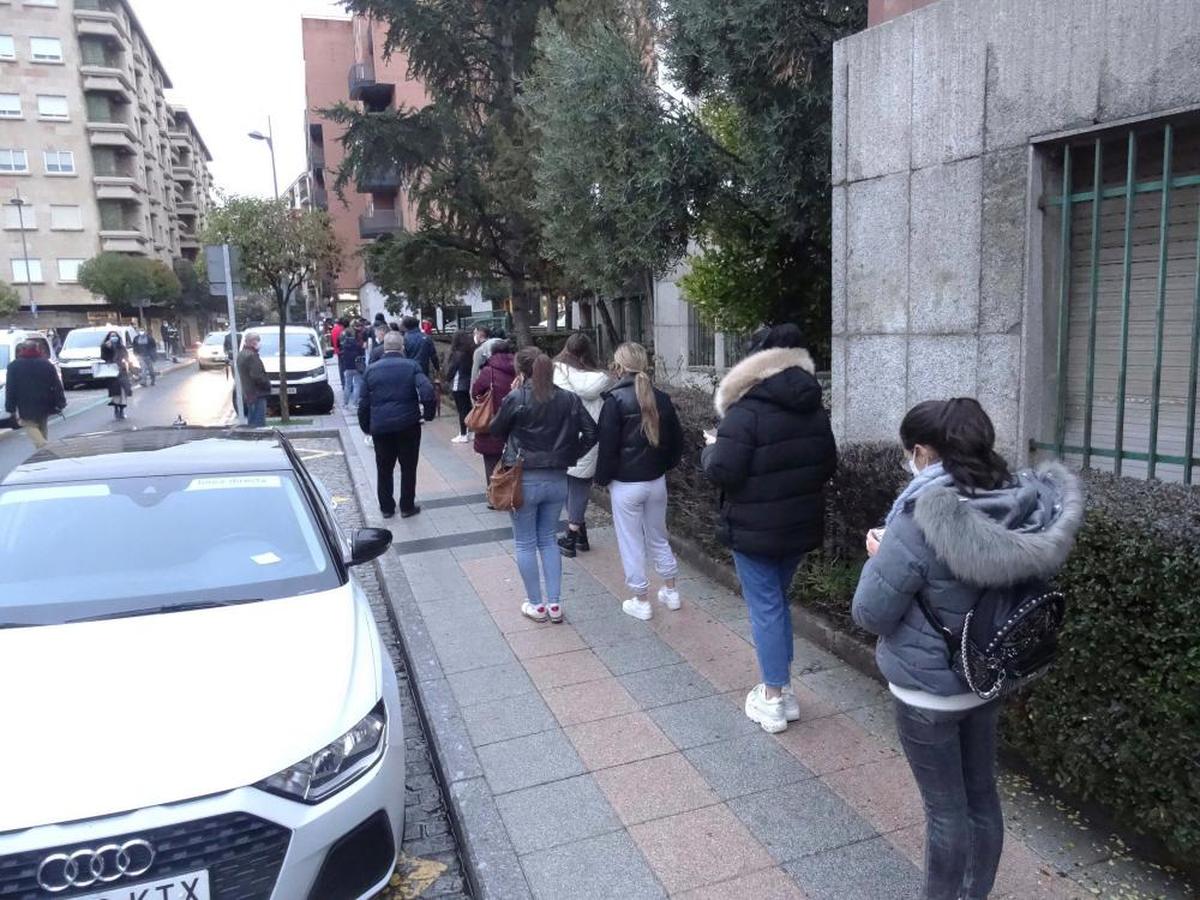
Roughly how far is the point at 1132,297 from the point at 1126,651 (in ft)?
7.49

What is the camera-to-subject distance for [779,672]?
13.4 ft

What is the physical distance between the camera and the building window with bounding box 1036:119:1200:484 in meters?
4.09

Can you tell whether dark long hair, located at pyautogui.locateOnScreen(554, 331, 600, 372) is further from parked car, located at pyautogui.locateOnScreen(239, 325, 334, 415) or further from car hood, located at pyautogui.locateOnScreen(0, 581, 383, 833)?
parked car, located at pyautogui.locateOnScreen(239, 325, 334, 415)

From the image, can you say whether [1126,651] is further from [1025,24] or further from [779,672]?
[1025,24]

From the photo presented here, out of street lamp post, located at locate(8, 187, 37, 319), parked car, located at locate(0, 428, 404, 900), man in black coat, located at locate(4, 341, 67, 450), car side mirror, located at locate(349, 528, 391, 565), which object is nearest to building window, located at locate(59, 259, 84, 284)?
street lamp post, located at locate(8, 187, 37, 319)

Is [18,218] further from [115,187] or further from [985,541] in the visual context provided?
[985,541]

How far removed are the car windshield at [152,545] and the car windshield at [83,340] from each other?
25461mm

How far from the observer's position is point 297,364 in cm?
1808

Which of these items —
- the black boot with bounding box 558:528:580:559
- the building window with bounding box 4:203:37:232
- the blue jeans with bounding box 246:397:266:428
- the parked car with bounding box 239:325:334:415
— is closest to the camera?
the black boot with bounding box 558:528:580:559

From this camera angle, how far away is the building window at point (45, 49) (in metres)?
52.9

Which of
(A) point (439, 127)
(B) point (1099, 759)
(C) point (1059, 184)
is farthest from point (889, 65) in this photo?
(A) point (439, 127)

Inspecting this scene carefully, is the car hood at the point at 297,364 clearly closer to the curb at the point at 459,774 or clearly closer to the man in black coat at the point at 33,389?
the man in black coat at the point at 33,389

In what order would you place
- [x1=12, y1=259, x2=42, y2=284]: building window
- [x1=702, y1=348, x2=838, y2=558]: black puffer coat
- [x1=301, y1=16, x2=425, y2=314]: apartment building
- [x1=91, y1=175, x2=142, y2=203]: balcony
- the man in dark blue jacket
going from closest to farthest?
[x1=702, y1=348, x2=838, y2=558]: black puffer coat
the man in dark blue jacket
[x1=301, y1=16, x2=425, y2=314]: apartment building
[x1=12, y1=259, x2=42, y2=284]: building window
[x1=91, y1=175, x2=142, y2=203]: balcony

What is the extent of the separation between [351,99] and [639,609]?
1804 inches
